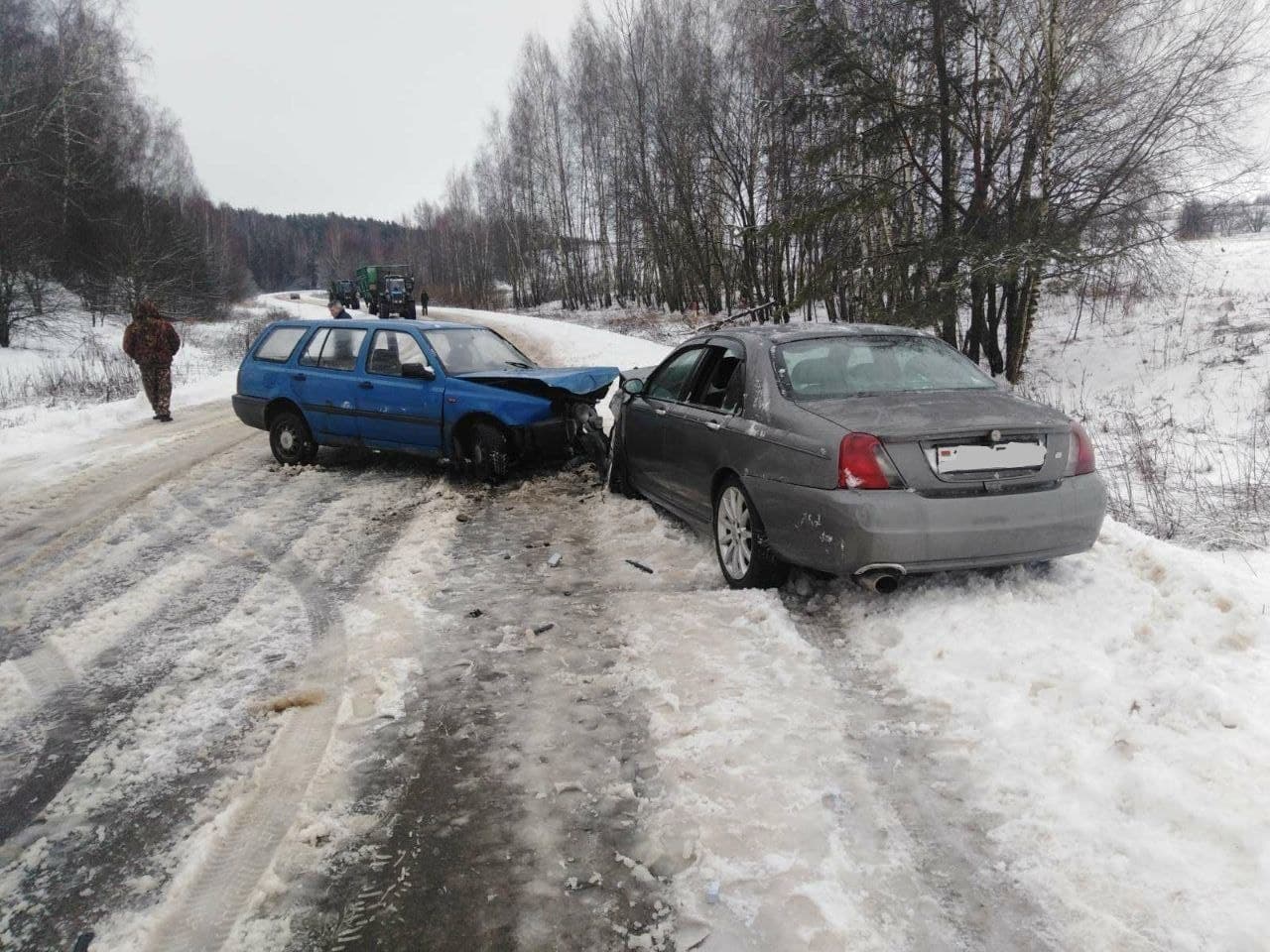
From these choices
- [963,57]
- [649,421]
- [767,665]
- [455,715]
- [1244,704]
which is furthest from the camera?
[963,57]

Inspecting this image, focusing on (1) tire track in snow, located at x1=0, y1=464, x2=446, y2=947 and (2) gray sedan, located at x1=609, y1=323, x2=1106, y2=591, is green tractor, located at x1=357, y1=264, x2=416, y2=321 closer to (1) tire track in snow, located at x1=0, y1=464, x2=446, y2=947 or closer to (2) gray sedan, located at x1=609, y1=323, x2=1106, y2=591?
(1) tire track in snow, located at x1=0, y1=464, x2=446, y2=947

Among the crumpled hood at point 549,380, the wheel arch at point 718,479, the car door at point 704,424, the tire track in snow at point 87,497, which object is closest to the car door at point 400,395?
the crumpled hood at point 549,380

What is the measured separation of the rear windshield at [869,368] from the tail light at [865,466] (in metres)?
0.63

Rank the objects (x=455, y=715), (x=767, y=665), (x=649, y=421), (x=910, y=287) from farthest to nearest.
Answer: (x=910, y=287) < (x=649, y=421) < (x=767, y=665) < (x=455, y=715)

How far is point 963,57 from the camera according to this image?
14.4 m

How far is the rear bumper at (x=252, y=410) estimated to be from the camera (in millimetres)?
8461

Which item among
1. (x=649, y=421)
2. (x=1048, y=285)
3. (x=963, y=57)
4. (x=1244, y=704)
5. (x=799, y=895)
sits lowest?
(x=799, y=895)

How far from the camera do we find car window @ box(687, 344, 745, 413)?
4.73 m

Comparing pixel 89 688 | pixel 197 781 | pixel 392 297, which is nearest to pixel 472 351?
pixel 89 688

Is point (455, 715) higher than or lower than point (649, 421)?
lower

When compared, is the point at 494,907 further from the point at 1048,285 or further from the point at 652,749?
the point at 1048,285

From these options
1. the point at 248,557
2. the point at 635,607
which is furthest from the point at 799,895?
the point at 248,557

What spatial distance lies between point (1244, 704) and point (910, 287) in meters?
11.3

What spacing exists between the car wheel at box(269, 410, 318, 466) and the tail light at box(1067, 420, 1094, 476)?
725cm
